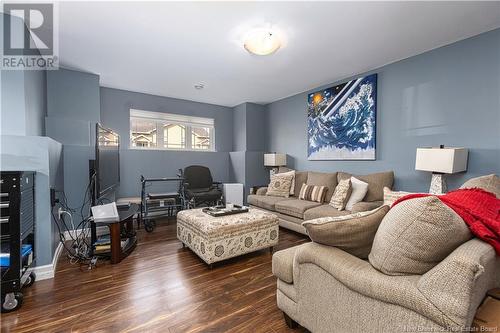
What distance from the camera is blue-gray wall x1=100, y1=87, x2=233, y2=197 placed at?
427 centimetres

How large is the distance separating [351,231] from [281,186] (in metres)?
2.98

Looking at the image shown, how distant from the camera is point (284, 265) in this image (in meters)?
1.52

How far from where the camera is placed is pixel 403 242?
3.25ft

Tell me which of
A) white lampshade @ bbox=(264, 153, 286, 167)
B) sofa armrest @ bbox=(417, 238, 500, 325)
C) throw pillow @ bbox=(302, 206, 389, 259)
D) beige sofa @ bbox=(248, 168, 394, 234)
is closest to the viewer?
sofa armrest @ bbox=(417, 238, 500, 325)

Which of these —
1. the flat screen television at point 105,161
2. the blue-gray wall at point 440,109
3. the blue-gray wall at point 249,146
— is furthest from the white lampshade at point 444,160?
the flat screen television at point 105,161

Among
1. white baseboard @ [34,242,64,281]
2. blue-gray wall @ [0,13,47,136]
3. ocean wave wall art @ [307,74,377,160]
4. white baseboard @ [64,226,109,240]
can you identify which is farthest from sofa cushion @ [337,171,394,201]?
blue-gray wall @ [0,13,47,136]

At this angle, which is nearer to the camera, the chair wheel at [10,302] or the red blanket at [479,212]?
the red blanket at [479,212]

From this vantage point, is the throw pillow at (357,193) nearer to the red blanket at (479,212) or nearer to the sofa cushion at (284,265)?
the red blanket at (479,212)

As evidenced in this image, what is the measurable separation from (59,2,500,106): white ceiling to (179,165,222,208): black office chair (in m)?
1.73

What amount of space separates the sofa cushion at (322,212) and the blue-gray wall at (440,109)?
3.12 feet

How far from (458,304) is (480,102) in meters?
2.69

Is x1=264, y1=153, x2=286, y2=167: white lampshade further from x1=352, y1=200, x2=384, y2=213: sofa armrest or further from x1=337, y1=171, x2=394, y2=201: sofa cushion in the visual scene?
x1=352, y1=200, x2=384, y2=213: sofa armrest

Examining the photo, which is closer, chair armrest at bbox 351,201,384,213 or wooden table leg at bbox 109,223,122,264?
wooden table leg at bbox 109,223,122,264

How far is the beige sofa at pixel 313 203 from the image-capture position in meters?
3.04
